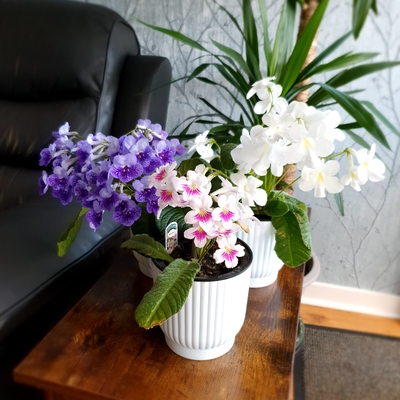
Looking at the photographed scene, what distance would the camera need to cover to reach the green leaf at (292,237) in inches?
27.4

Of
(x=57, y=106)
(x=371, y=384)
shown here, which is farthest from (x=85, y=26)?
(x=371, y=384)

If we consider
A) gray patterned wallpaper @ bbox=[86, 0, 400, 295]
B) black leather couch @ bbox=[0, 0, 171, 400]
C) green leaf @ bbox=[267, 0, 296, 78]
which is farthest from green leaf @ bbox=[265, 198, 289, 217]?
gray patterned wallpaper @ bbox=[86, 0, 400, 295]

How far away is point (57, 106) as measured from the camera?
46.3 inches

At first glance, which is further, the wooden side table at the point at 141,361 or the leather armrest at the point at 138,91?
the leather armrest at the point at 138,91

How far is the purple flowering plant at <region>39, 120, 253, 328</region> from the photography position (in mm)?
542

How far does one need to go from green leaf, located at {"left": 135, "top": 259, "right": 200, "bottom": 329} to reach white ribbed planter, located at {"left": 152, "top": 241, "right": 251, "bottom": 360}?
0.03 meters

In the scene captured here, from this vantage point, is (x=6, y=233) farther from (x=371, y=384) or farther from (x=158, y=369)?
(x=371, y=384)

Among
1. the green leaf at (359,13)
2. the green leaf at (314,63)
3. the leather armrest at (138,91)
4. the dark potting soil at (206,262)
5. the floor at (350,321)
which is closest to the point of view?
the green leaf at (359,13)

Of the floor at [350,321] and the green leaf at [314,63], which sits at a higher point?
the green leaf at [314,63]

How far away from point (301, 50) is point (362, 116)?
201mm

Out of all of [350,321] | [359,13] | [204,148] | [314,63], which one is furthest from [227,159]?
[350,321]

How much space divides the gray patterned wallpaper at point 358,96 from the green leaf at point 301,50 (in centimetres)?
43

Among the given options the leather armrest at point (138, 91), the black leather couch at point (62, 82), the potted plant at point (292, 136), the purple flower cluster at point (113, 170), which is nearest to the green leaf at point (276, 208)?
the potted plant at point (292, 136)

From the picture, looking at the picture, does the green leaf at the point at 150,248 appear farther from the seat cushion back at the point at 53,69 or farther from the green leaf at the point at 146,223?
the seat cushion back at the point at 53,69
